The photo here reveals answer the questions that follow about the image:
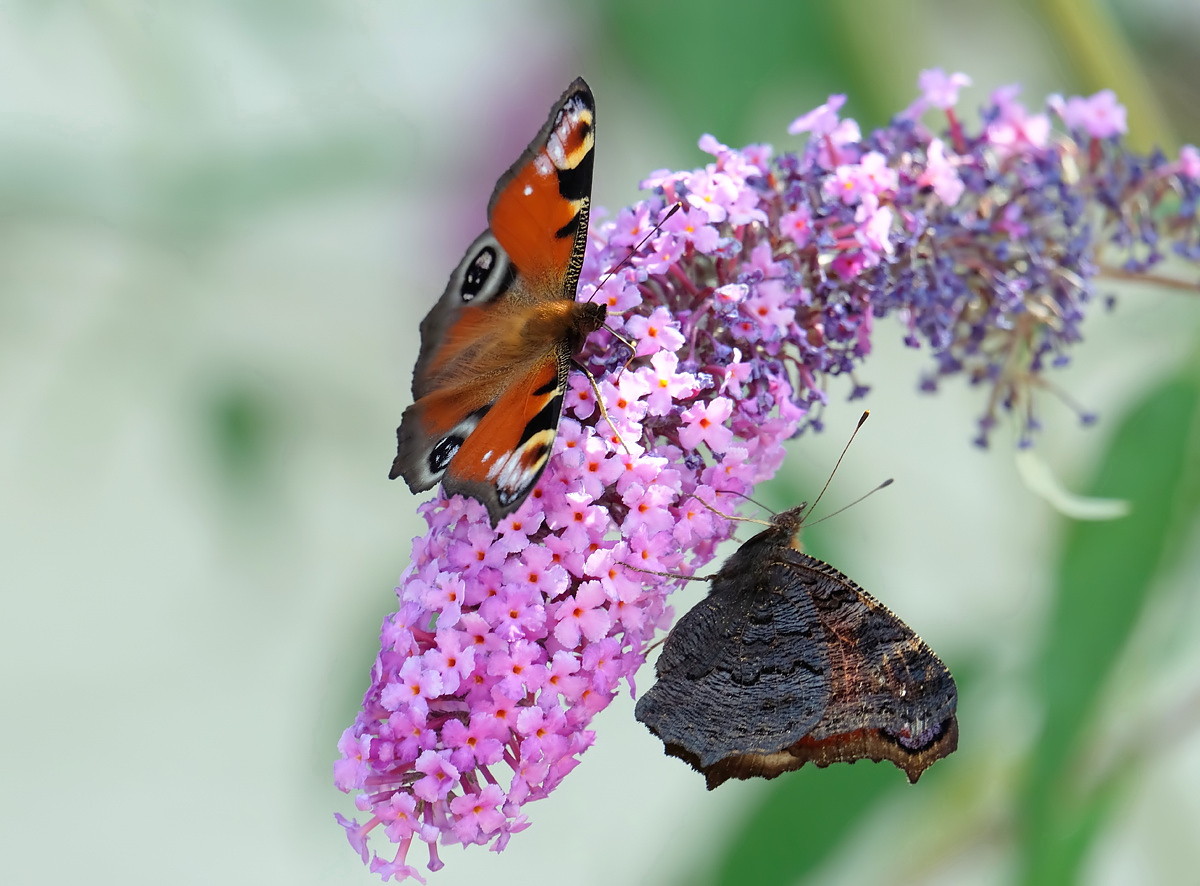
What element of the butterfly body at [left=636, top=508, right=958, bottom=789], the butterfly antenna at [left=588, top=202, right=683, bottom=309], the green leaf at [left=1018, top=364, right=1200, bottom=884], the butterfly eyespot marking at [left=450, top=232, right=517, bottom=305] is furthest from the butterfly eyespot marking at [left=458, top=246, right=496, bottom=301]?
the green leaf at [left=1018, top=364, right=1200, bottom=884]

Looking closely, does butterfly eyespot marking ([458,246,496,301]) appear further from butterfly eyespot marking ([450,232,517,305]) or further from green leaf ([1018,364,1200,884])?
green leaf ([1018,364,1200,884])

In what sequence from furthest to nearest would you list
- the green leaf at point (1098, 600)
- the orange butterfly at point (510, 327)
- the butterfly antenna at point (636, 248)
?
the green leaf at point (1098, 600) < the butterfly antenna at point (636, 248) < the orange butterfly at point (510, 327)

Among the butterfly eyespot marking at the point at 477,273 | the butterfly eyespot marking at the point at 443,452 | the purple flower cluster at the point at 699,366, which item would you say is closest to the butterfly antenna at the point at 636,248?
the purple flower cluster at the point at 699,366

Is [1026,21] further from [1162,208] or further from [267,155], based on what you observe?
[267,155]

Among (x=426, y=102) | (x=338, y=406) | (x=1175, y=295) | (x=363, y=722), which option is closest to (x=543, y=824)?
(x=338, y=406)

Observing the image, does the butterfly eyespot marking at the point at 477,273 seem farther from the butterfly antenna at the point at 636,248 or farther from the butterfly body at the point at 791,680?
the butterfly body at the point at 791,680
